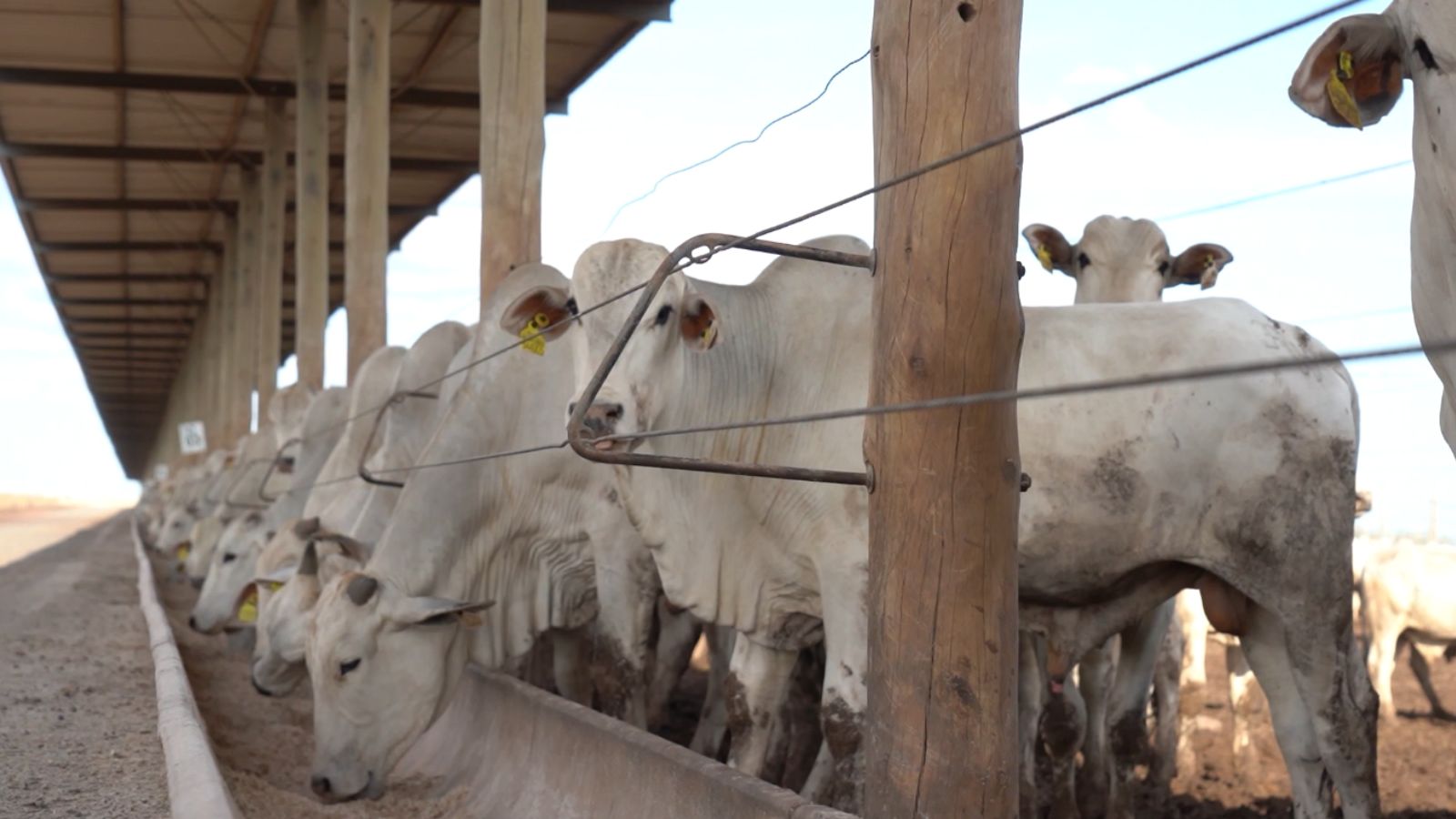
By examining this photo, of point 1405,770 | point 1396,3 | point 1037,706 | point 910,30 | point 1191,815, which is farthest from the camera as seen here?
point 1405,770

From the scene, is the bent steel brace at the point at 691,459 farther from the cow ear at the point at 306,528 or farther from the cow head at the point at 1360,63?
the cow ear at the point at 306,528

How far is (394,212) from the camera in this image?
28.2 meters

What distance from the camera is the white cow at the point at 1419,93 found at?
354 cm

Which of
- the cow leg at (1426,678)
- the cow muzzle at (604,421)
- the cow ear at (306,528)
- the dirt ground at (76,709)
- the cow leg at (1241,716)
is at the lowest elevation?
the cow leg at (1426,678)

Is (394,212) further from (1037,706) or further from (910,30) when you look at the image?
(910,30)

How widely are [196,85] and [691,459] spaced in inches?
690

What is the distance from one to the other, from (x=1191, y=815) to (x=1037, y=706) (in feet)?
3.61

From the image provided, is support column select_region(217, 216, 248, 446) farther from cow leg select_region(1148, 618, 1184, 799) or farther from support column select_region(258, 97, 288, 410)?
cow leg select_region(1148, 618, 1184, 799)

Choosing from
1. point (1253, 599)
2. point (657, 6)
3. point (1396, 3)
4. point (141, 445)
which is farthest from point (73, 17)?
point (141, 445)

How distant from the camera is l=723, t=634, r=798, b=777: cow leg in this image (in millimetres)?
5957

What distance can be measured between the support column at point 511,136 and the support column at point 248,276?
16.2 meters

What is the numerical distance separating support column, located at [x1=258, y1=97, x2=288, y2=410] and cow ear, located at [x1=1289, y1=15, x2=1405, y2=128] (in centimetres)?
1929

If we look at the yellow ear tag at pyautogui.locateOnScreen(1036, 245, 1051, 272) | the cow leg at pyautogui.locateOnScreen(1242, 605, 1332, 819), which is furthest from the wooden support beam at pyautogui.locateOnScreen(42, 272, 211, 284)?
the cow leg at pyautogui.locateOnScreen(1242, 605, 1332, 819)

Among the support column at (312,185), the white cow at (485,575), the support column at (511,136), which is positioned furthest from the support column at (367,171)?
the white cow at (485,575)
